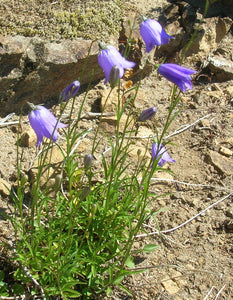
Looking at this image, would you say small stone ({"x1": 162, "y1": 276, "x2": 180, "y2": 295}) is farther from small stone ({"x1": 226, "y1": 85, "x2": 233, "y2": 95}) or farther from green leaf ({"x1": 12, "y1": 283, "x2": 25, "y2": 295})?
small stone ({"x1": 226, "y1": 85, "x2": 233, "y2": 95})

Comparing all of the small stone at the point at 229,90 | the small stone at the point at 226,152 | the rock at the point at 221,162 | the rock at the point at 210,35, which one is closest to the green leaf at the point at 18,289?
the rock at the point at 221,162

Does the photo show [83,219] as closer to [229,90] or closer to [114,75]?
[114,75]

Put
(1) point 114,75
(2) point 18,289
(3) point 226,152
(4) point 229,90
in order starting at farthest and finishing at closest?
1. (4) point 229,90
2. (3) point 226,152
3. (2) point 18,289
4. (1) point 114,75

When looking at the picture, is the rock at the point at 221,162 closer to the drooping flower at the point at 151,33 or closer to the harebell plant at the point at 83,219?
the harebell plant at the point at 83,219

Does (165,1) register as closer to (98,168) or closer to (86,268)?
(98,168)

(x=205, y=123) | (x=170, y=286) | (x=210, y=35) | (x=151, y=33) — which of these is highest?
(x=151, y=33)

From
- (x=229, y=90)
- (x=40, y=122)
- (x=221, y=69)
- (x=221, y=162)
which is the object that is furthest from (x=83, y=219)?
(x=221, y=69)

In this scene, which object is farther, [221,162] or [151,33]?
[221,162]
